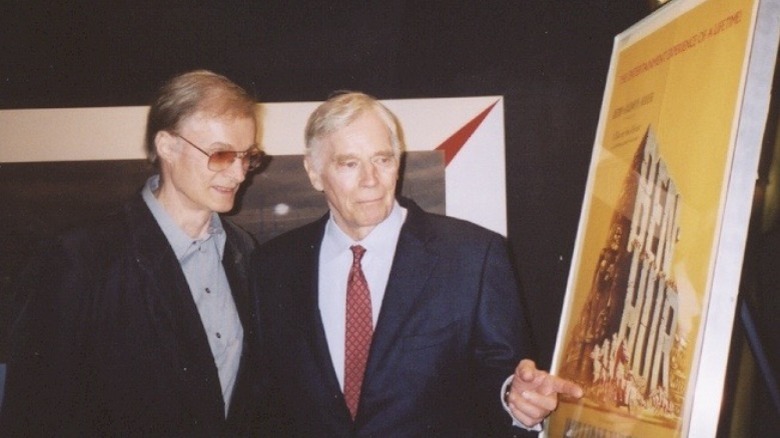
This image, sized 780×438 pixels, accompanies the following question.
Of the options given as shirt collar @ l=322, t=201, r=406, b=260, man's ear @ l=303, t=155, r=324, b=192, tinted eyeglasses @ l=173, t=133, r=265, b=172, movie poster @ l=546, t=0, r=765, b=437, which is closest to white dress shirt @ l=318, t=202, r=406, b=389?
shirt collar @ l=322, t=201, r=406, b=260

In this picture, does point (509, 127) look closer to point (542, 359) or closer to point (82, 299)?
point (542, 359)

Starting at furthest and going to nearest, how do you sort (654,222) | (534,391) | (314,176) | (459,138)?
(459,138), (314,176), (534,391), (654,222)

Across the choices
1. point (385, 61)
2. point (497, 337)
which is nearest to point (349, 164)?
point (497, 337)

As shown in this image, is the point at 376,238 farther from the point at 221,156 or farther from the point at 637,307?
the point at 637,307

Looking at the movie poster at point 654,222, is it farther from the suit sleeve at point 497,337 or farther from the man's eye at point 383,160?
the man's eye at point 383,160

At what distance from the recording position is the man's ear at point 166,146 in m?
2.17

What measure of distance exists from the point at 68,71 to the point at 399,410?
7.64 ft

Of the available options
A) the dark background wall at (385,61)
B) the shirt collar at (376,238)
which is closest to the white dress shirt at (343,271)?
the shirt collar at (376,238)

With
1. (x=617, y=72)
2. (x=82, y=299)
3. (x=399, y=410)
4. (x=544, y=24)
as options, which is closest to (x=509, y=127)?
(x=544, y=24)

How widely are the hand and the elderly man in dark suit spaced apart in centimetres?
3

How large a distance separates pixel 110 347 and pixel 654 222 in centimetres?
179

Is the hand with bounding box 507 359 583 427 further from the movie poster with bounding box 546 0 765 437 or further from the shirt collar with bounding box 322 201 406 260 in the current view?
the shirt collar with bounding box 322 201 406 260

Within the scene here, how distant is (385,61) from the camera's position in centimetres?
284

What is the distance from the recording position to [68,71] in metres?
2.84
